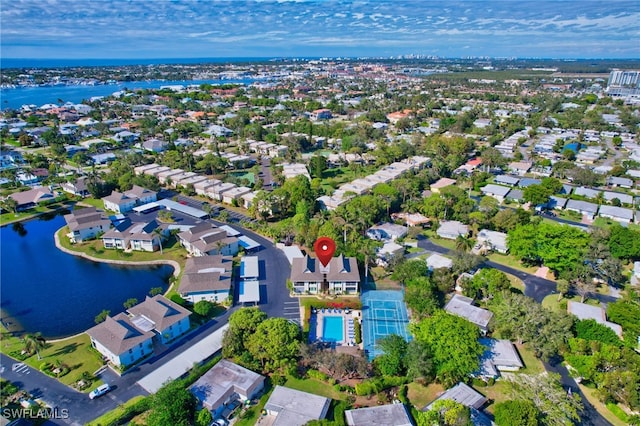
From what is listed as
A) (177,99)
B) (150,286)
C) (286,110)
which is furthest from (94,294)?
(177,99)

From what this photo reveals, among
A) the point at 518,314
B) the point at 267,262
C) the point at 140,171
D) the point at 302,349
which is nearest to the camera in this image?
the point at 302,349

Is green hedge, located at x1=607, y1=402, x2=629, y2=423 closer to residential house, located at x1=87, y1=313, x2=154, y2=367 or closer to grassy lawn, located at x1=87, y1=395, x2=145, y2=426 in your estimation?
grassy lawn, located at x1=87, y1=395, x2=145, y2=426

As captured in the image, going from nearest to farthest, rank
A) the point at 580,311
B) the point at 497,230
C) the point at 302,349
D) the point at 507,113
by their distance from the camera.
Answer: the point at 302,349 < the point at 580,311 < the point at 497,230 < the point at 507,113

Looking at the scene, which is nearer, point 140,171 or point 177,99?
point 140,171

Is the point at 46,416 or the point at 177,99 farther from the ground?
the point at 177,99

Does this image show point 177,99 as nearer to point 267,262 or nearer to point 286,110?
point 286,110

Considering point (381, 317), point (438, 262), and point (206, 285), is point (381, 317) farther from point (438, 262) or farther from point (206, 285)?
point (206, 285)
